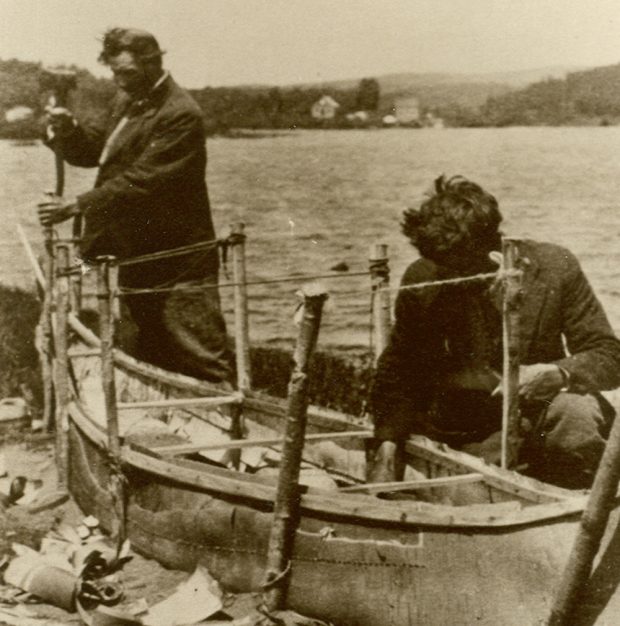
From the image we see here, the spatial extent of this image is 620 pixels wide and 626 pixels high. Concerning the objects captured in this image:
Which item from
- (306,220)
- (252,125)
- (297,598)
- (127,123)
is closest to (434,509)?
(297,598)

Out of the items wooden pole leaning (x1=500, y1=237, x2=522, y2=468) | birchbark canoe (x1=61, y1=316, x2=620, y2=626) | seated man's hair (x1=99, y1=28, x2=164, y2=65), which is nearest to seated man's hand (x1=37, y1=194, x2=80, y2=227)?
seated man's hair (x1=99, y1=28, x2=164, y2=65)

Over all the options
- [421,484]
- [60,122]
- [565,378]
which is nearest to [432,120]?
[60,122]

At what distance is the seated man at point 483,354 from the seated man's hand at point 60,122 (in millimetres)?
3056

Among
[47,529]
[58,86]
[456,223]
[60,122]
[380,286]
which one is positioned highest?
[58,86]

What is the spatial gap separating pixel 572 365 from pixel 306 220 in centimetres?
2657

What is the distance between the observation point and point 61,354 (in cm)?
538

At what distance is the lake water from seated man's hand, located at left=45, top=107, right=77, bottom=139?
27.4 inches

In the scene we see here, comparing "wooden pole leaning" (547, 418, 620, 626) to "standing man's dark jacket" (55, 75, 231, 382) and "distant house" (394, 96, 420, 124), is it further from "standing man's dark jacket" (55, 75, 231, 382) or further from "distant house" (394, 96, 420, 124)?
"distant house" (394, 96, 420, 124)

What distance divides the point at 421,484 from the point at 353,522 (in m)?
0.43

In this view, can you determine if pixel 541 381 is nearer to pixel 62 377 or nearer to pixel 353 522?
pixel 353 522

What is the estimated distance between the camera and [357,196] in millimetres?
34500

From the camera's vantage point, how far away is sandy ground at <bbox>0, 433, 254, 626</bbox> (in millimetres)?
4105

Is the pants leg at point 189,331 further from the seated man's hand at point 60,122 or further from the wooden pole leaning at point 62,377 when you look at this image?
the seated man's hand at point 60,122

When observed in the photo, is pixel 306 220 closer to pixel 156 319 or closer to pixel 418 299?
pixel 156 319
